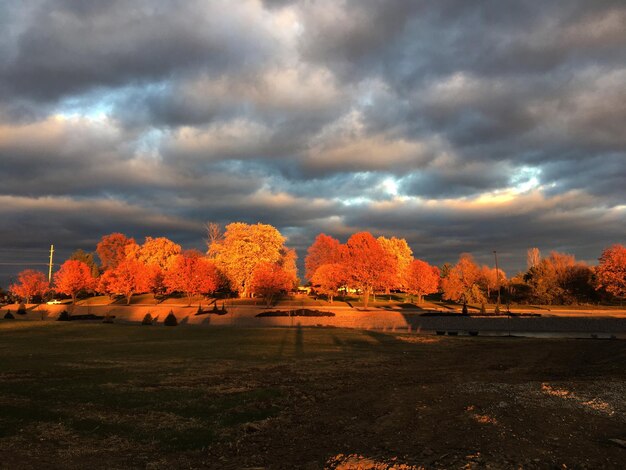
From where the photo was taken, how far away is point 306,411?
1094 cm

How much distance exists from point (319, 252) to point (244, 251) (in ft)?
136

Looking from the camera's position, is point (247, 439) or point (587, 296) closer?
→ point (247, 439)

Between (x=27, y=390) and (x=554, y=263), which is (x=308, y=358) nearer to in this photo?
(x=27, y=390)

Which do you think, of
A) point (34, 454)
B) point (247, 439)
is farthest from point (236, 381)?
point (34, 454)

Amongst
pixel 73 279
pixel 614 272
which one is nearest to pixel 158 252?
pixel 73 279

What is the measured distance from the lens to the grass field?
7539 millimetres

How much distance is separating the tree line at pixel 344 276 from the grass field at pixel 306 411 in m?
46.8

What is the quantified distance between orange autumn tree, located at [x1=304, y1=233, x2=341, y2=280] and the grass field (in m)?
94.4

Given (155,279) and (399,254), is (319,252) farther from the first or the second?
(155,279)

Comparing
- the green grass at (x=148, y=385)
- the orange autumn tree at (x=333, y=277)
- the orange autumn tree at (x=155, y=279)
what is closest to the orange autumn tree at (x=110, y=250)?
the orange autumn tree at (x=155, y=279)

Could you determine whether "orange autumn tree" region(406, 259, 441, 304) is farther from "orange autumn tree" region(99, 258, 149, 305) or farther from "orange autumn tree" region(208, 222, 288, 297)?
"orange autumn tree" region(99, 258, 149, 305)

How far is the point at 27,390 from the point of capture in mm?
12328

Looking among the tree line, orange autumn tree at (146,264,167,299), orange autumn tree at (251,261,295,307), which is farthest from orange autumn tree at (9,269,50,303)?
orange autumn tree at (251,261,295,307)

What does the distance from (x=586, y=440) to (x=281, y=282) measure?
5771cm
